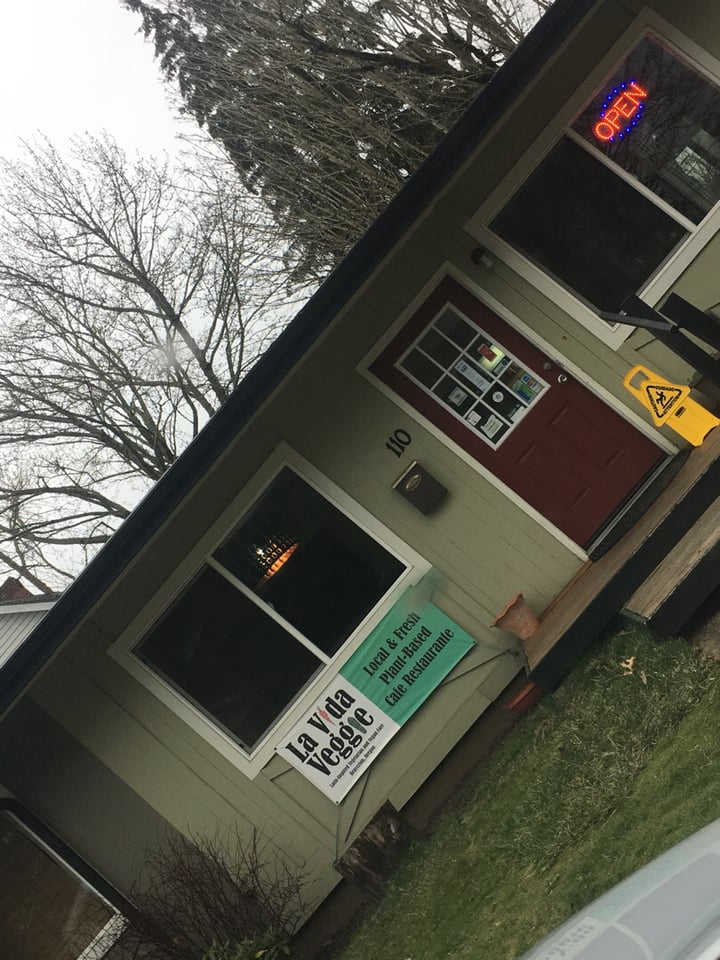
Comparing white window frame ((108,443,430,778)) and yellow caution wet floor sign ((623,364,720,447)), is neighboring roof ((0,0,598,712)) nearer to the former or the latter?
white window frame ((108,443,430,778))

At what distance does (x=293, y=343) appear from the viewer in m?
7.50

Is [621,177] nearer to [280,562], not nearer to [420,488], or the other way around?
[420,488]

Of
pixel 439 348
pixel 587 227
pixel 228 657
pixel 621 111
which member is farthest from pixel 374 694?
pixel 621 111

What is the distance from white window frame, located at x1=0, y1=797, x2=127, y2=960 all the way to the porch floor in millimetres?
4377

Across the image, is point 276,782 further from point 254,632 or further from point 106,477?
point 106,477

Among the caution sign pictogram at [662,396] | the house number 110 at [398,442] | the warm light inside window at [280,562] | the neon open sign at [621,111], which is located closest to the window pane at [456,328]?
the house number 110 at [398,442]

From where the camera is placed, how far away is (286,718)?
7.96m

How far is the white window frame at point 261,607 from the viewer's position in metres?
7.90

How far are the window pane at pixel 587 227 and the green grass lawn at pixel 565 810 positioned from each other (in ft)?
10.8

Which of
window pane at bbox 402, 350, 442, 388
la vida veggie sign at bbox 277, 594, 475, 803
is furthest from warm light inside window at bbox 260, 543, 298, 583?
window pane at bbox 402, 350, 442, 388

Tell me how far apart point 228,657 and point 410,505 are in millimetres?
2268

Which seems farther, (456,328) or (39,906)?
(456,328)

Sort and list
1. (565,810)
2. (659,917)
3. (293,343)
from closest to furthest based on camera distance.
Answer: (659,917) < (565,810) < (293,343)

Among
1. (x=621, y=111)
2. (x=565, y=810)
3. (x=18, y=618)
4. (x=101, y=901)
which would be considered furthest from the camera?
(x=18, y=618)
